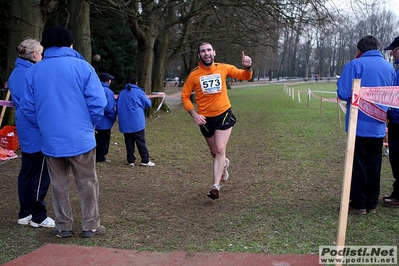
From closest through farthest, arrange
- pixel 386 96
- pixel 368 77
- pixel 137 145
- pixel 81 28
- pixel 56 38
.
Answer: pixel 386 96
pixel 56 38
pixel 368 77
pixel 137 145
pixel 81 28

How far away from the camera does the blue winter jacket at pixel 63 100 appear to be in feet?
14.4

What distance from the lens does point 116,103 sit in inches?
369

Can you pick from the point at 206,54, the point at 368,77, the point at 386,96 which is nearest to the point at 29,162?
the point at 206,54

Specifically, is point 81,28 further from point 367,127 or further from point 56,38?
point 367,127

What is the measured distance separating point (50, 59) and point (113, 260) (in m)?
2.03

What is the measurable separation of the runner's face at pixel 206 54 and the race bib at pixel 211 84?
191 millimetres

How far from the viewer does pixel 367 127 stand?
521 centimetres

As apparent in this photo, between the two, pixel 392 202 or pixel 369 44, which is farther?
pixel 392 202

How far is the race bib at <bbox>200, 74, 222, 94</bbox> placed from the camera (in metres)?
6.18

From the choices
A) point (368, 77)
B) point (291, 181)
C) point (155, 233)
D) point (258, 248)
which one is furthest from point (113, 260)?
point (291, 181)

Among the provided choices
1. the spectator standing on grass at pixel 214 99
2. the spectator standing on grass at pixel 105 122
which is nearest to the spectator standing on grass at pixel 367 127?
the spectator standing on grass at pixel 214 99

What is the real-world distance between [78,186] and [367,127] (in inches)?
129

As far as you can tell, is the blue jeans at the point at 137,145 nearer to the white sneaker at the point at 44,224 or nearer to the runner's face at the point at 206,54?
the runner's face at the point at 206,54

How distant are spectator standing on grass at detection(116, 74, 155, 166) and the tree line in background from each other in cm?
270
